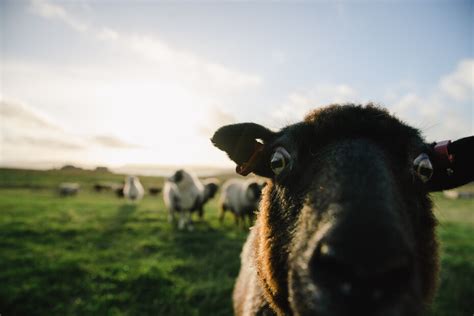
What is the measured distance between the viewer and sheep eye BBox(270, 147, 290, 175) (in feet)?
9.04

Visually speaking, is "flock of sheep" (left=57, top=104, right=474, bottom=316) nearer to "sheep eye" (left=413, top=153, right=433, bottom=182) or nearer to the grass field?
"sheep eye" (left=413, top=153, right=433, bottom=182)

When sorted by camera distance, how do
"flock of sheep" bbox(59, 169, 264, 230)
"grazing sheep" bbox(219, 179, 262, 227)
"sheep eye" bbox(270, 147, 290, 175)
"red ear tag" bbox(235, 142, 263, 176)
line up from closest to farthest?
"sheep eye" bbox(270, 147, 290, 175) → "red ear tag" bbox(235, 142, 263, 176) → "grazing sheep" bbox(219, 179, 262, 227) → "flock of sheep" bbox(59, 169, 264, 230)

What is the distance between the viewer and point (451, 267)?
322 inches

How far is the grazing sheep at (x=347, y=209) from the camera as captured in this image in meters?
1.57

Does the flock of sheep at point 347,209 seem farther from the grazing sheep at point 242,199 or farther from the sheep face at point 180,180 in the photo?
the sheep face at point 180,180

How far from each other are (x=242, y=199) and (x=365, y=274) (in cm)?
1319

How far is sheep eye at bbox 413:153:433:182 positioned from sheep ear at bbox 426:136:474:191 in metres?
0.40

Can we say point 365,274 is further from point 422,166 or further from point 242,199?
point 242,199

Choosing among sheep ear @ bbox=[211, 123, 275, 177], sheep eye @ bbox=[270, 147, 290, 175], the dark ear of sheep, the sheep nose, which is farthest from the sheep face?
the sheep nose

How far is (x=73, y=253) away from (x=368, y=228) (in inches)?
372

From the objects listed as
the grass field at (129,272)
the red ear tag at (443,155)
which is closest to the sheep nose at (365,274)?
the red ear tag at (443,155)

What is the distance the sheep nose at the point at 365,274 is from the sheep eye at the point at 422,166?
1279 mm

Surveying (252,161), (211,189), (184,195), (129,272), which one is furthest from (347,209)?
(211,189)

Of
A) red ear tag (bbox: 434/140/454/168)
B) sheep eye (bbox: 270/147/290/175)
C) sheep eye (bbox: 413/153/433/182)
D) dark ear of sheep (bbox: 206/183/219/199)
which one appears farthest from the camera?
dark ear of sheep (bbox: 206/183/219/199)
